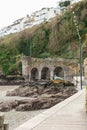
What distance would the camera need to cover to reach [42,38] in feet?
307

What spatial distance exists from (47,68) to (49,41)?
37.6 ft

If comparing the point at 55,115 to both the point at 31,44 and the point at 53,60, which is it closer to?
the point at 53,60

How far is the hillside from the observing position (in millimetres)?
85125

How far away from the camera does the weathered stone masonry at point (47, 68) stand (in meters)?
73.8

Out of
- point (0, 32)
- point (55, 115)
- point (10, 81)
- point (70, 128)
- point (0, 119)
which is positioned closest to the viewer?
point (0, 119)

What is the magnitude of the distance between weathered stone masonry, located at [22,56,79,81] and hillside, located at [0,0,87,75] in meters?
3.88

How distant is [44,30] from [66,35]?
428 inches

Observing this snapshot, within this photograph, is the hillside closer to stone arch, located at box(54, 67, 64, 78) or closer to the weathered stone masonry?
stone arch, located at box(54, 67, 64, 78)

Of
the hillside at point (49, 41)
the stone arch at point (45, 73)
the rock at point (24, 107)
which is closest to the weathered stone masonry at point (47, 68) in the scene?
the stone arch at point (45, 73)

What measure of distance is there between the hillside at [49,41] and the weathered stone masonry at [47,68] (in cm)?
388

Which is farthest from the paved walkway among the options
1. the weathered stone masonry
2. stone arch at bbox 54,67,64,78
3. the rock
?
stone arch at bbox 54,67,64,78

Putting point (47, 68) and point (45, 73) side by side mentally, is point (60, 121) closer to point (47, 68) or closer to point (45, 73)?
point (47, 68)

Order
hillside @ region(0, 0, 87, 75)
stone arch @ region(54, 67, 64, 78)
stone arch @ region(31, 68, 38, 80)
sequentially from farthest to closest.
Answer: hillside @ region(0, 0, 87, 75) < stone arch @ region(31, 68, 38, 80) < stone arch @ region(54, 67, 64, 78)

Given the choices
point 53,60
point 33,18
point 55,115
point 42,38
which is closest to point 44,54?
point 42,38
